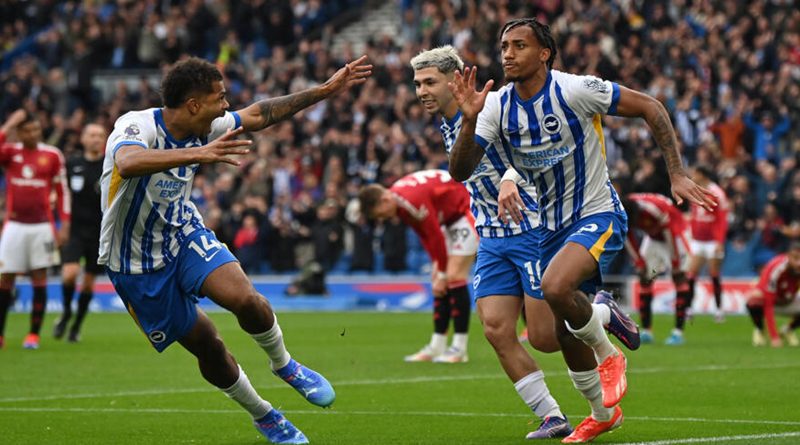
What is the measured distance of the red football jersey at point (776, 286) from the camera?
17.2 meters

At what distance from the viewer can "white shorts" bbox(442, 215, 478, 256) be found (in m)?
15.2

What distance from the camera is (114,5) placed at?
130 ft

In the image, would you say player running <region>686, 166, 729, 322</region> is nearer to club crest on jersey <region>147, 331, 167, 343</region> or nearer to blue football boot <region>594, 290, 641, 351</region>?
blue football boot <region>594, 290, 641, 351</region>

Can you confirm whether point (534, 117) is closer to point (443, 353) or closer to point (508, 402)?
point (508, 402)

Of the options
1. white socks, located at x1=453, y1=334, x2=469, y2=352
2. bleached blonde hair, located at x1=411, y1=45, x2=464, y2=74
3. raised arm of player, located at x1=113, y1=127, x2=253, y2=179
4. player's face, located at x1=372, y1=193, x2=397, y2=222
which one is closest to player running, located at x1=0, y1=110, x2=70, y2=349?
player's face, located at x1=372, y1=193, x2=397, y2=222

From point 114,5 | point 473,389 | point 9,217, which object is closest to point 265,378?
point 473,389

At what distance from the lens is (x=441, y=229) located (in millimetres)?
15367

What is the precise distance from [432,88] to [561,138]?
192 centimetres

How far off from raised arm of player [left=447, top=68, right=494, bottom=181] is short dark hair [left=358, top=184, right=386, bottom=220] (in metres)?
6.13

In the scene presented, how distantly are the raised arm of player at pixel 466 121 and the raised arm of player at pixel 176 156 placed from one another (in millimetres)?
1320

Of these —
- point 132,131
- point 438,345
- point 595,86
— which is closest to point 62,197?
point 438,345

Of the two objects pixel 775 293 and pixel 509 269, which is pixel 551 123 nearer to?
pixel 509 269

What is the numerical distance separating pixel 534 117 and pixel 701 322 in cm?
1490

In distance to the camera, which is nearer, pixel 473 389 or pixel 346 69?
pixel 346 69
